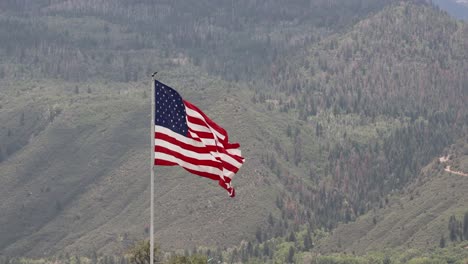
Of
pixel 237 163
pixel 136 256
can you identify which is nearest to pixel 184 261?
pixel 136 256

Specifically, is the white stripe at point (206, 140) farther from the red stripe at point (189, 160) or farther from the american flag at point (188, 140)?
the red stripe at point (189, 160)

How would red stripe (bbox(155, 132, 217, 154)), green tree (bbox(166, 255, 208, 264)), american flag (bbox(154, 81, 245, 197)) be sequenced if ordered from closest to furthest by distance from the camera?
american flag (bbox(154, 81, 245, 197)) → red stripe (bbox(155, 132, 217, 154)) → green tree (bbox(166, 255, 208, 264))

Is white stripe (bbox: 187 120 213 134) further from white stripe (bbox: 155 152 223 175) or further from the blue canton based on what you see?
white stripe (bbox: 155 152 223 175)

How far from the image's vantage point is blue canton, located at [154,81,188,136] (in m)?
97.7

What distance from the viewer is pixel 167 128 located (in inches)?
3873

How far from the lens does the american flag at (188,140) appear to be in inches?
3858

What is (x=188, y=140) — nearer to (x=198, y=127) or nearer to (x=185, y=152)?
(x=185, y=152)

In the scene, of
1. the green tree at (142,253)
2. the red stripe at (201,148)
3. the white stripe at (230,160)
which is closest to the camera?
the red stripe at (201,148)

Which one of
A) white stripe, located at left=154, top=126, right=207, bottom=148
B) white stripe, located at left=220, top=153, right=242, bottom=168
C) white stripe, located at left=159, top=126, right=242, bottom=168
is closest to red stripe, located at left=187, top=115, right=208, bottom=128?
white stripe, located at left=159, top=126, right=242, bottom=168

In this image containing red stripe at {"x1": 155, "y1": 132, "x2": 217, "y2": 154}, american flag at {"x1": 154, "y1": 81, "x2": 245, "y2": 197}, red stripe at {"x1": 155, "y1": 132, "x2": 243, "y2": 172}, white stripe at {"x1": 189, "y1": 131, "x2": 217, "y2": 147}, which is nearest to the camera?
american flag at {"x1": 154, "y1": 81, "x2": 245, "y2": 197}

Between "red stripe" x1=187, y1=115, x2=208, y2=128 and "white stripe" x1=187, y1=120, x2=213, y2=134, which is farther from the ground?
"red stripe" x1=187, y1=115, x2=208, y2=128

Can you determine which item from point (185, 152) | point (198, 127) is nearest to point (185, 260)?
point (198, 127)

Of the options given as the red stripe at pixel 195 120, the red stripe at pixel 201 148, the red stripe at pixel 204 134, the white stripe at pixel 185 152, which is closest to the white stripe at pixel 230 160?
the red stripe at pixel 201 148

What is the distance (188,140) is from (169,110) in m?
2.27
